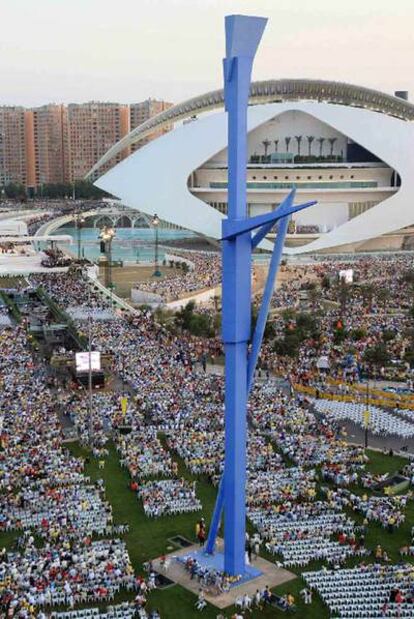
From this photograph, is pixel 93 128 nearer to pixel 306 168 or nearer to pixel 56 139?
pixel 56 139

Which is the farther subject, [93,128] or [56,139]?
[93,128]

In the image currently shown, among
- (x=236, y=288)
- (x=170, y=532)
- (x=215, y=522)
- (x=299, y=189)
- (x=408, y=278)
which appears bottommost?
(x=170, y=532)

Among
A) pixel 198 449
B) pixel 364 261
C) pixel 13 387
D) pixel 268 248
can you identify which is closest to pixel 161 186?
pixel 268 248

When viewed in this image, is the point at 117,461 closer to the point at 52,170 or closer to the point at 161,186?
the point at 161,186

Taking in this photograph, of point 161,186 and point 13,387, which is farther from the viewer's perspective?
point 161,186

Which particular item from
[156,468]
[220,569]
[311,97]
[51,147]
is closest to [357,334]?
[156,468]
